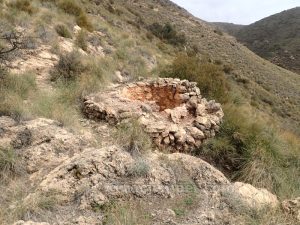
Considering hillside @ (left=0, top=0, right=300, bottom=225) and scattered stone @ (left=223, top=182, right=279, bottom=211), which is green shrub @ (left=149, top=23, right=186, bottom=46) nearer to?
hillside @ (left=0, top=0, right=300, bottom=225)

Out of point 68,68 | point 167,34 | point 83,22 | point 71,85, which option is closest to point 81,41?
point 83,22

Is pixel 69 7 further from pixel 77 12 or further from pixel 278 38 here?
pixel 278 38

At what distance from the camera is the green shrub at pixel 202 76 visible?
8.89m

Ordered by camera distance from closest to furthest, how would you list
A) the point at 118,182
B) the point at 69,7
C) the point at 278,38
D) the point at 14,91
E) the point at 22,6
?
the point at 118,182
the point at 14,91
the point at 22,6
the point at 69,7
the point at 278,38

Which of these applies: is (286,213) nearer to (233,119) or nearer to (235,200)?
(235,200)

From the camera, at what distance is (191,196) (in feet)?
13.6

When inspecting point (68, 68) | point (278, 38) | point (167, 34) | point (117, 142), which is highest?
point (117, 142)

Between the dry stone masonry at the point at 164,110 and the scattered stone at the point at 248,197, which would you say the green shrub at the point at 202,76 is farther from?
the scattered stone at the point at 248,197

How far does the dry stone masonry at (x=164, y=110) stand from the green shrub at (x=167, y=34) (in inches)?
565

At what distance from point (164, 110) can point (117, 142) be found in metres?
1.89

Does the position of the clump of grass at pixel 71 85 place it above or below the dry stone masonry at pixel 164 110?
below

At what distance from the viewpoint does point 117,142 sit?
5160 mm

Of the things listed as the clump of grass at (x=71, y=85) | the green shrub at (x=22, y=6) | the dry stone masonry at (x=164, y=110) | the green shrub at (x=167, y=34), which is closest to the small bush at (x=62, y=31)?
the green shrub at (x=22, y=6)

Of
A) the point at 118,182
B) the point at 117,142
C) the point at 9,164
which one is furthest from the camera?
the point at 117,142
